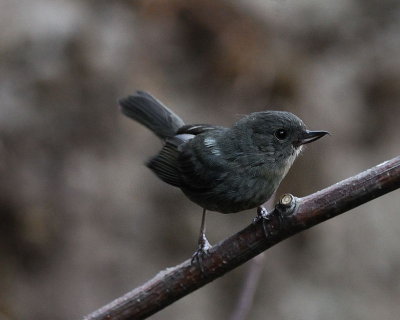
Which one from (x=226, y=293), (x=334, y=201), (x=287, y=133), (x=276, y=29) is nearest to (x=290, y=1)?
(x=276, y=29)

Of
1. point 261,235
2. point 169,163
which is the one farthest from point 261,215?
point 169,163

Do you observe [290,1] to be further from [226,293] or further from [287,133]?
[287,133]

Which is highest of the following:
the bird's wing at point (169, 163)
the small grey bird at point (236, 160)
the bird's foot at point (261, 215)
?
the bird's wing at point (169, 163)

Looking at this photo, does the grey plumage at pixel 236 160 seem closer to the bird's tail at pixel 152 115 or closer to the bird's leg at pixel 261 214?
the bird's leg at pixel 261 214

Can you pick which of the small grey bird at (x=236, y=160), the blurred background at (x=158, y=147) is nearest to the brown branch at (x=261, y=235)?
the small grey bird at (x=236, y=160)

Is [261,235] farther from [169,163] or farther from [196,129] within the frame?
[196,129]
